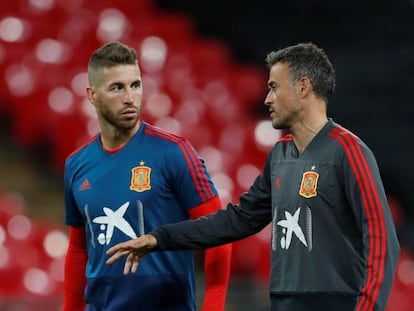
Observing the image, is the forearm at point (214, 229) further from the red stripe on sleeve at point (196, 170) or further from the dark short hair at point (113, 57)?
the dark short hair at point (113, 57)

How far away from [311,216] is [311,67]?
1.47 feet

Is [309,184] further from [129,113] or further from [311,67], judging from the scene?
[129,113]

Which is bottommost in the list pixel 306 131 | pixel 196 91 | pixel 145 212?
pixel 145 212

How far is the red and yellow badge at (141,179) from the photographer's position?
298 centimetres

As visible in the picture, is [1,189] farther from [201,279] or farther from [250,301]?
[250,301]

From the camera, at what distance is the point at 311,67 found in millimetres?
2729

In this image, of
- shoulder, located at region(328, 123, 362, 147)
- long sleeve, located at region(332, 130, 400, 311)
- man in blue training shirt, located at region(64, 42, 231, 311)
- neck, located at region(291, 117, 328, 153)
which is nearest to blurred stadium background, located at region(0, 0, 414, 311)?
man in blue training shirt, located at region(64, 42, 231, 311)

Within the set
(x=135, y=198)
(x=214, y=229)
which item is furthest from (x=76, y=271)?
(x=214, y=229)

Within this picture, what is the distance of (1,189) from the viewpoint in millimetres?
6367

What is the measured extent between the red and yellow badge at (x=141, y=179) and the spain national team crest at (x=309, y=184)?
0.58 m

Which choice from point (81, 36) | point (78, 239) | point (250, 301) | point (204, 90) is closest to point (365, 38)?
point (204, 90)

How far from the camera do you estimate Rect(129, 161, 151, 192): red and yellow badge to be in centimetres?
298

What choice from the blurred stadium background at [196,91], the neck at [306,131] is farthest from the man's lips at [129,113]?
Answer: the blurred stadium background at [196,91]

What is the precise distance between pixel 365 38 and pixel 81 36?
2.39 m
